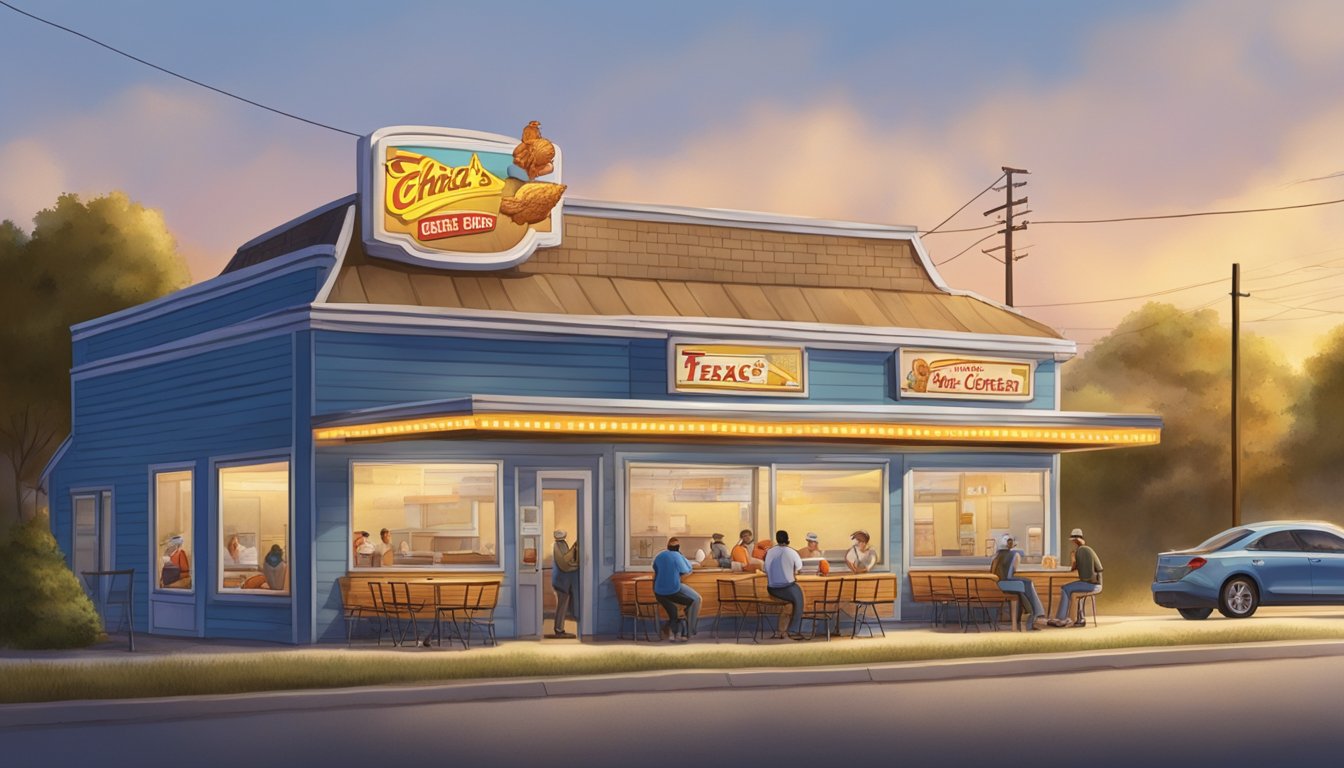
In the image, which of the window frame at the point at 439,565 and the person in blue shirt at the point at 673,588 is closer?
the person in blue shirt at the point at 673,588

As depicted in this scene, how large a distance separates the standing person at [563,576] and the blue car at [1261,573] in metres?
10.5

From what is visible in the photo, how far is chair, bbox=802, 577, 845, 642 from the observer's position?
85.4 ft

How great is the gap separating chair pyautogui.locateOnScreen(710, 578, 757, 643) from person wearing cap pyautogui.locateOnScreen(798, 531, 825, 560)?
1.90 m

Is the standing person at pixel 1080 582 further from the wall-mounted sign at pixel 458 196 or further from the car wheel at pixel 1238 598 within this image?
the wall-mounted sign at pixel 458 196

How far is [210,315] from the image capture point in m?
29.0

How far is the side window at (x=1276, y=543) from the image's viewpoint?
30641 millimetres

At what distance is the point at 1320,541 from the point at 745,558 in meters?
10.6

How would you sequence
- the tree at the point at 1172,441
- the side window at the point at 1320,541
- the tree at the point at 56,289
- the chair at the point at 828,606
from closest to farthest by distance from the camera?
1. the chair at the point at 828,606
2. the side window at the point at 1320,541
3. the tree at the point at 56,289
4. the tree at the point at 1172,441

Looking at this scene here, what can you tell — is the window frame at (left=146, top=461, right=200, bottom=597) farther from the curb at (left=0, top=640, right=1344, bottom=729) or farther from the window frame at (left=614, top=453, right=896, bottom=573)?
the curb at (left=0, top=640, right=1344, bottom=729)

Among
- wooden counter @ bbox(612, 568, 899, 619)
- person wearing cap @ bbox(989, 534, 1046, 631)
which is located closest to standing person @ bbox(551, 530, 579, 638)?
wooden counter @ bbox(612, 568, 899, 619)

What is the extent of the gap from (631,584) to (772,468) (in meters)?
3.40

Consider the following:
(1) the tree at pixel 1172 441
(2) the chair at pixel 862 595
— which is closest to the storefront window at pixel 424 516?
(2) the chair at pixel 862 595

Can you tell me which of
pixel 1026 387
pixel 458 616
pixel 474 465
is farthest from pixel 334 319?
pixel 1026 387

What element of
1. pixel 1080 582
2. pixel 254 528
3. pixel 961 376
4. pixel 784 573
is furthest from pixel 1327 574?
pixel 254 528
